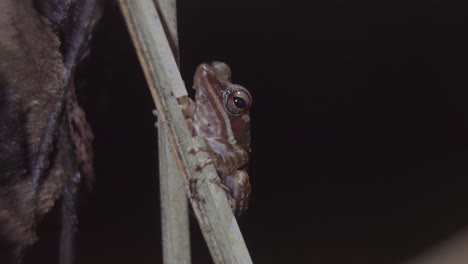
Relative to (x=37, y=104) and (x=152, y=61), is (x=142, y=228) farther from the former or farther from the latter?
(x=152, y=61)

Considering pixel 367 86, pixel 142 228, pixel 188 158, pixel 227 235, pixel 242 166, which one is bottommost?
pixel 142 228

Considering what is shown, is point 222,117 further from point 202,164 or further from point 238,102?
point 202,164

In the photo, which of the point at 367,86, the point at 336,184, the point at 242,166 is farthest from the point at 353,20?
the point at 242,166

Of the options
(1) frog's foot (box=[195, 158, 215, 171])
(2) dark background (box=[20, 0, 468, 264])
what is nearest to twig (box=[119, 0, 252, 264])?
(1) frog's foot (box=[195, 158, 215, 171])

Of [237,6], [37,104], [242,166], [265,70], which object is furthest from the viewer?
[265,70]

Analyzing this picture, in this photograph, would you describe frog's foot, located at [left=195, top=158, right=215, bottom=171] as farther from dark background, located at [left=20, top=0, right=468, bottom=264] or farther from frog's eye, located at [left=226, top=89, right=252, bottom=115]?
dark background, located at [left=20, top=0, right=468, bottom=264]

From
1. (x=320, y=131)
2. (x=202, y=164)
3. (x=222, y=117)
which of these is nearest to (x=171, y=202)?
(x=202, y=164)
